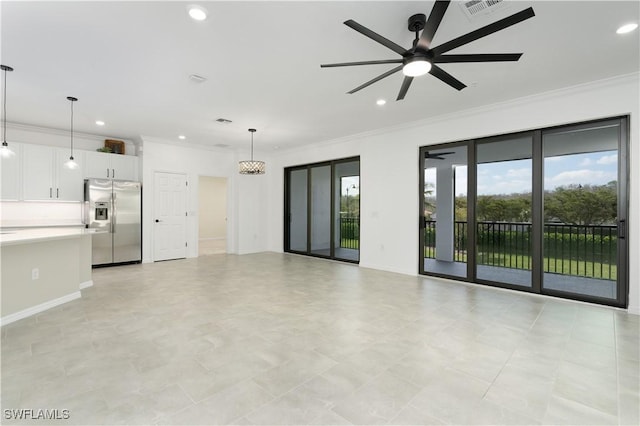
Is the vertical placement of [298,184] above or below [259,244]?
above

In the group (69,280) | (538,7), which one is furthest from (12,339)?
(538,7)

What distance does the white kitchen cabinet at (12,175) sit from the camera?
529cm

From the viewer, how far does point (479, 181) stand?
4.89 m

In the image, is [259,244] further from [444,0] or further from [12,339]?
[444,0]

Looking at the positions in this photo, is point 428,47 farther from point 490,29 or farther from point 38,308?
point 38,308

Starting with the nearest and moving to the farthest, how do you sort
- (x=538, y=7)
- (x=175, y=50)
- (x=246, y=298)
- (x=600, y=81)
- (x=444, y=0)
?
(x=444, y=0), (x=538, y=7), (x=175, y=50), (x=600, y=81), (x=246, y=298)

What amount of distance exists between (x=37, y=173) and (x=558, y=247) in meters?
9.99

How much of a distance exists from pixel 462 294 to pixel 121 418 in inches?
163

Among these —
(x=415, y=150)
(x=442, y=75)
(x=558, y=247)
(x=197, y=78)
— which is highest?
(x=197, y=78)

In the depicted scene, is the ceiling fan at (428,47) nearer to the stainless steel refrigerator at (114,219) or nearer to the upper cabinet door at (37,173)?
the stainless steel refrigerator at (114,219)

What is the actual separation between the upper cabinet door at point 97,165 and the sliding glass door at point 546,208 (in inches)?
263

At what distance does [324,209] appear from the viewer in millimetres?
7809

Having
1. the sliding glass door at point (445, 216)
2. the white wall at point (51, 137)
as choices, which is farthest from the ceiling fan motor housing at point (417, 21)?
the white wall at point (51, 137)

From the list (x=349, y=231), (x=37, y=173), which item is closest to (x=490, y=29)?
(x=349, y=231)
